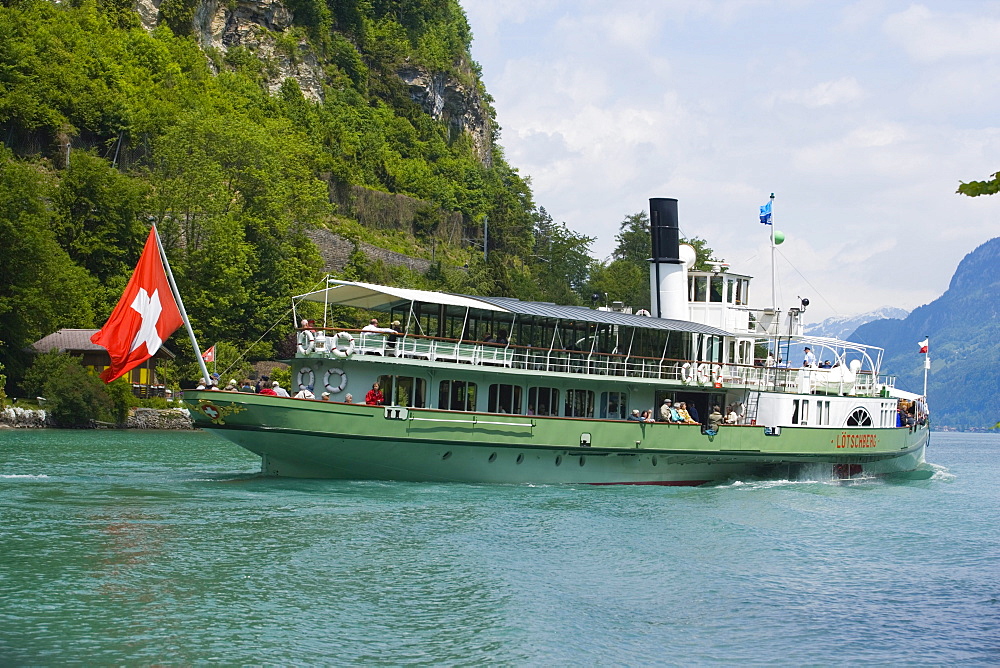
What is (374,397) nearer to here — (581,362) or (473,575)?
(581,362)

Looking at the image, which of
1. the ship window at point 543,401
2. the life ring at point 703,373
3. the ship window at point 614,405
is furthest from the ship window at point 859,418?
the ship window at point 543,401

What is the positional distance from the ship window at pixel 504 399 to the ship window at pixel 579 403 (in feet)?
5.31

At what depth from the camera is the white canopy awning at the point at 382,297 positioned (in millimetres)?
28245

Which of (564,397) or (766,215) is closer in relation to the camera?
(564,397)

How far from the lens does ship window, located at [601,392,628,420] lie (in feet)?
106

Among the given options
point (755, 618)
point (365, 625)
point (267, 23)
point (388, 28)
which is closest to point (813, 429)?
point (755, 618)

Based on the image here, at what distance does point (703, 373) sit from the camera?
33312mm

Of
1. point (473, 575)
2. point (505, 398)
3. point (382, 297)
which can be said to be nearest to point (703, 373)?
point (505, 398)

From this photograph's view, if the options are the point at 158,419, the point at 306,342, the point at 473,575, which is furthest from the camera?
the point at 158,419

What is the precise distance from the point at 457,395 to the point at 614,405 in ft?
17.4

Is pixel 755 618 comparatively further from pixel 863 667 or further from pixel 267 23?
pixel 267 23

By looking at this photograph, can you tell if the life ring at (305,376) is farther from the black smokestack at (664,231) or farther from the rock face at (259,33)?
the rock face at (259,33)

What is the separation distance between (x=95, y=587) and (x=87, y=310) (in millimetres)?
45084

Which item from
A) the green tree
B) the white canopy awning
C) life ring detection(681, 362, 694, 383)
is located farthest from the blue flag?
the green tree
